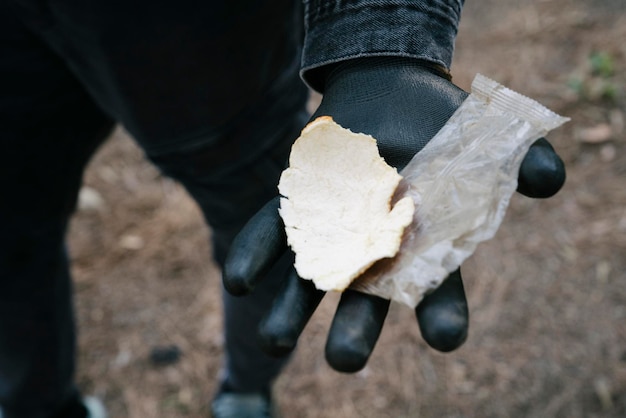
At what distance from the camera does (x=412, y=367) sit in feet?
6.23

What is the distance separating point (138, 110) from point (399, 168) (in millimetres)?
489

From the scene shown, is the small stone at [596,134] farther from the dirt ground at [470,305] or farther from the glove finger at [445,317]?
the glove finger at [445,317]

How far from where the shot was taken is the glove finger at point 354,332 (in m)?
0.87

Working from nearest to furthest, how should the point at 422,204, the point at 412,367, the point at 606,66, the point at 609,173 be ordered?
the point at 422,204 → the point at 412,367 → the point at 609,173 → the point at 606,66

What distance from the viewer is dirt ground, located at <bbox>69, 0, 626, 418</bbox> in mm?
1822

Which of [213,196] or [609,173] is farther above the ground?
[213,196]

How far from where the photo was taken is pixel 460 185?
1.08 meters

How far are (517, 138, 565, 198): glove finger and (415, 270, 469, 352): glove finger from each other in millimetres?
183

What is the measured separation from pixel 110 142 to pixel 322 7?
194 centimetres

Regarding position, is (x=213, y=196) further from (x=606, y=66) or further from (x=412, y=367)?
(x=606, y=66)

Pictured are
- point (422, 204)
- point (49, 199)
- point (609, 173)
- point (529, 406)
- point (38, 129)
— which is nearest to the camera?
point (422, 204)

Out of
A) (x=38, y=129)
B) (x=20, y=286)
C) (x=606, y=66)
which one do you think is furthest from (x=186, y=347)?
(x=606, y=66)

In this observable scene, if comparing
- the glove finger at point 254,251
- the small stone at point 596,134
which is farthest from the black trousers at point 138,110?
the small stone at point 596,134

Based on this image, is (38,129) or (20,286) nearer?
(38,129)
